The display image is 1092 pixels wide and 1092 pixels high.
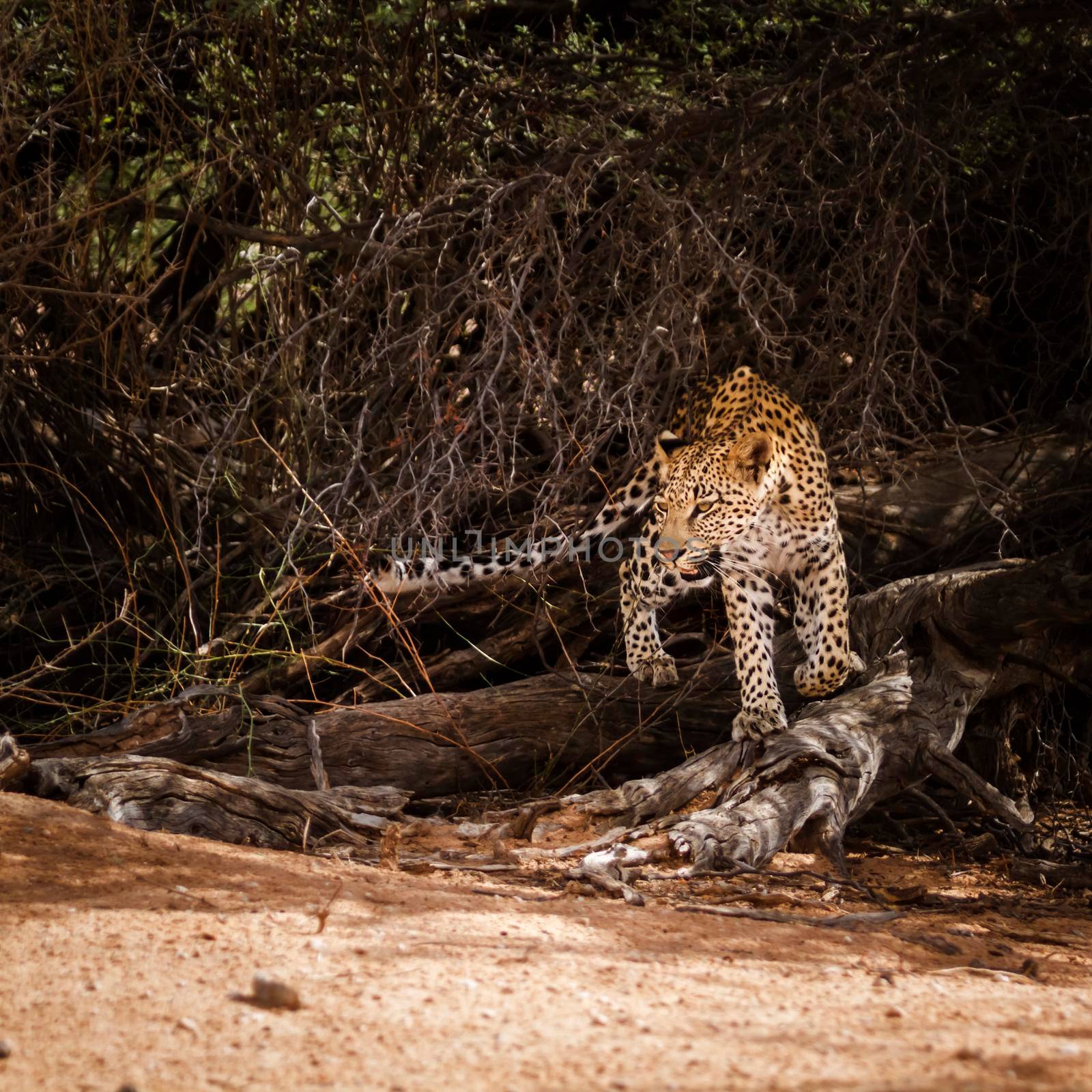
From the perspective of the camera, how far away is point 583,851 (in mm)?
4641

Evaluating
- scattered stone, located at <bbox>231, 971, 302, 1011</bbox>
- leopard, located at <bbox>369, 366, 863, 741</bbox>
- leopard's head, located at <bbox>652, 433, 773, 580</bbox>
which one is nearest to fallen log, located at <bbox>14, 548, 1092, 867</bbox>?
leopard, located at <bbox>369, 366, 863, 741</bbox>

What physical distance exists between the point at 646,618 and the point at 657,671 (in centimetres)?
26

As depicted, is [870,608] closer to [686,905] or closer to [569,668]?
[569,668]

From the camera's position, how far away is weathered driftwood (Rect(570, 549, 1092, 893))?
15.6ft

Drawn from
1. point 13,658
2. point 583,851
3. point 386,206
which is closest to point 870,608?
point 583,851

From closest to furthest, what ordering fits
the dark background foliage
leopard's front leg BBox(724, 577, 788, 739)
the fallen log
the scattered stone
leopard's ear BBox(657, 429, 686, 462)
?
the scattered stone, the fallen log, the dark background foliage, leopard's front leg BBox(724, 577, 788, 739), leopard's ear BBox(657, 429, 686, 462)

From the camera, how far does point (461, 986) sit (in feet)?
9.84

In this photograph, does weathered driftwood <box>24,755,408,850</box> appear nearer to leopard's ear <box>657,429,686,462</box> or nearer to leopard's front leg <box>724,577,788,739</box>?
leopard's front leg <box>724,577,788,739</box>

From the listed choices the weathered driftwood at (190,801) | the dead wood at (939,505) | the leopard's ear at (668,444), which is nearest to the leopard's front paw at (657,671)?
the leopard's ear at (668,444)

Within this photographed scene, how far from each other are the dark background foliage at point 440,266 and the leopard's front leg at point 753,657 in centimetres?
78

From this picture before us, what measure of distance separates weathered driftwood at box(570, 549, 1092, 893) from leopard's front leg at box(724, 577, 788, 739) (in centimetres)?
10

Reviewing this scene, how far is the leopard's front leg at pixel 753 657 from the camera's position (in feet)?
17.4

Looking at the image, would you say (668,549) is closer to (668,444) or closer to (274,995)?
(668,444)

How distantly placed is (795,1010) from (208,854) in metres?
1.94
